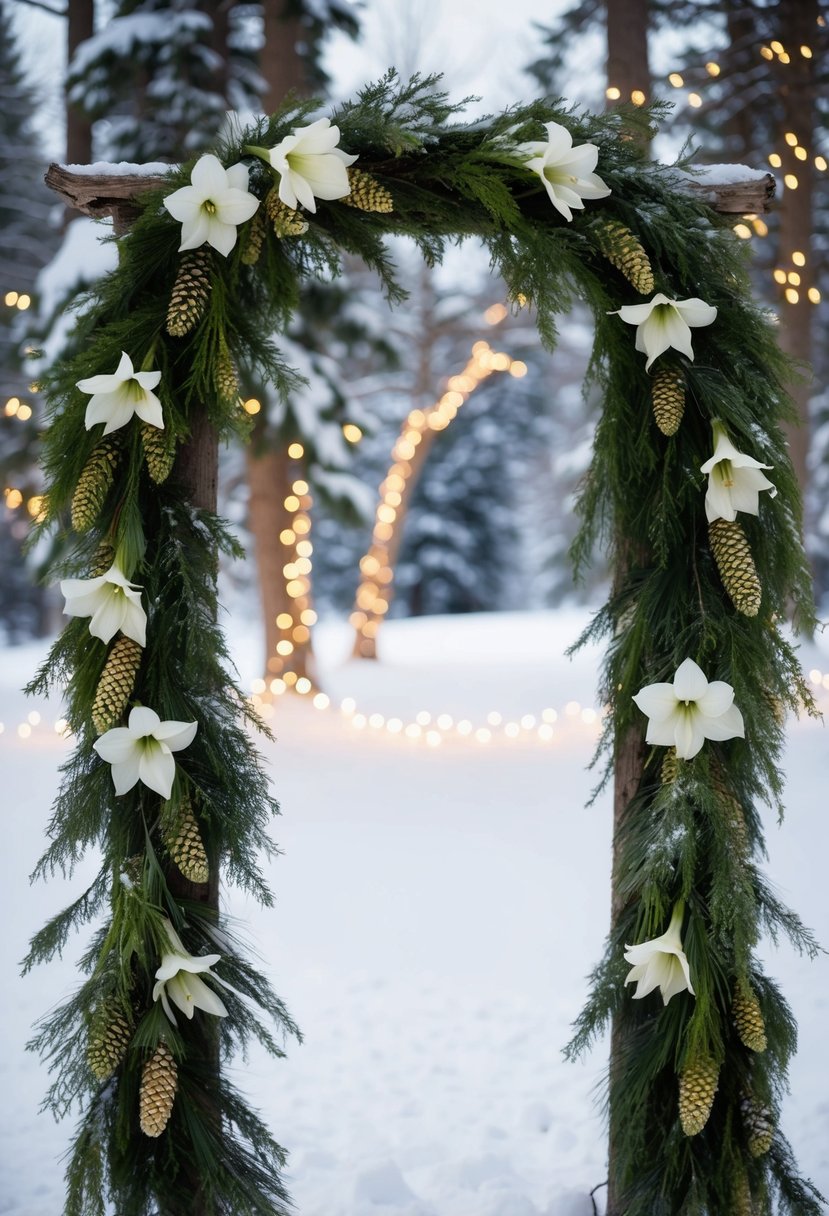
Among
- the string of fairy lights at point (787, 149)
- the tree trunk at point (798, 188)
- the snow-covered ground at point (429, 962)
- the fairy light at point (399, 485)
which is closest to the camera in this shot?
the snow-covered ground at point (429, 962)

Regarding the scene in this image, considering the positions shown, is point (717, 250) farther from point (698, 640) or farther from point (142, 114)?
point (142, 114)

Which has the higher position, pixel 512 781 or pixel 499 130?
pixel 512 781

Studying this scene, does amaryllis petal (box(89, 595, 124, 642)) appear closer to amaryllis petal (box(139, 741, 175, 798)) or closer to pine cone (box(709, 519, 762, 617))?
amaryllis petal (box(139, 741, 175, 798))

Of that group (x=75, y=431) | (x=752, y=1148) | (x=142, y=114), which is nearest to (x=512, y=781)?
(x=752, y=1148)

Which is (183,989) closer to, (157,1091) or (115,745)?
(157,1091)

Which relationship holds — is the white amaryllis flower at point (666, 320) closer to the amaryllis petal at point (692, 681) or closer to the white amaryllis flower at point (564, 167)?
the white amaryllis flower at point (564, 167)

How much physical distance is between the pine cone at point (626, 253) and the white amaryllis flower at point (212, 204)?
0.61 metres

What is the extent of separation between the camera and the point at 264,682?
7062 millimetres

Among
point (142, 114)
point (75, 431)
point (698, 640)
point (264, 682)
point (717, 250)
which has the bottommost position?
point (698, 640)

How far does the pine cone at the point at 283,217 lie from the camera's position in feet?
5.75

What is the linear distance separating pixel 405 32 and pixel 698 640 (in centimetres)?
952

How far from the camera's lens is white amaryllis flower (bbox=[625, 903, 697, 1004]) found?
5.41 ft

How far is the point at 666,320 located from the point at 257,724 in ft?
3.30

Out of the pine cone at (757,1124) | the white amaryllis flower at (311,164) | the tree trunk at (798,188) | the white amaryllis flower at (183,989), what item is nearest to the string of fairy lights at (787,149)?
the tree trunk at (798,188)
